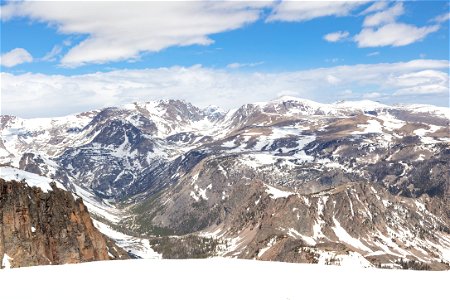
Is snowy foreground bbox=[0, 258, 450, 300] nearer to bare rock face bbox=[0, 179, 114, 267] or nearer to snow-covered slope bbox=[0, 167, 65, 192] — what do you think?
bare rock face bbox=[0, 179, 114, 267]

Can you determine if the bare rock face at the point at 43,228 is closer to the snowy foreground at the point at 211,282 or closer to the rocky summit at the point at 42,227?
the rocky summit at the point at 42,227

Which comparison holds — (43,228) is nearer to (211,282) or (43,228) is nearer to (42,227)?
(42,227)

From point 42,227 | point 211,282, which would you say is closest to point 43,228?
point 42,227

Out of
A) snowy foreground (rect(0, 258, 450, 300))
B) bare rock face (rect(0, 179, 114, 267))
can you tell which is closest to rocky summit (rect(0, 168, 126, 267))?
bare rock face (rect(0, 179, 114, 267))

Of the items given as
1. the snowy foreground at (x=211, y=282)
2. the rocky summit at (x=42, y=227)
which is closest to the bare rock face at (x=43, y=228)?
the rocky summit at (x=42, y=227)

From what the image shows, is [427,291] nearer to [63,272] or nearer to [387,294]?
[387,294]
